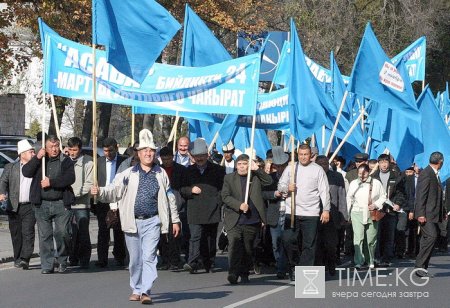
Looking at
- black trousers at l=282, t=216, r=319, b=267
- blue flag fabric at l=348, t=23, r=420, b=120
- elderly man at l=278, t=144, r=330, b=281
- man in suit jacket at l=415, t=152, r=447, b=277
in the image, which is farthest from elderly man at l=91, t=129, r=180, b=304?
blue flag fabric at l=348, t=23, r=420, b=120

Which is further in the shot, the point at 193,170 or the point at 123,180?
the point at 193,170

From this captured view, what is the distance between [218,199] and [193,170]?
52cm

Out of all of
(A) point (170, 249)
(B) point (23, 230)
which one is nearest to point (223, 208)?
(A) point (170, 249)

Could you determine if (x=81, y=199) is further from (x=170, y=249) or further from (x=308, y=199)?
(x=308, y=199)

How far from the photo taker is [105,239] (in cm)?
1634

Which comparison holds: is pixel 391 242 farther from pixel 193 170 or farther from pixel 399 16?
pixel 399 16

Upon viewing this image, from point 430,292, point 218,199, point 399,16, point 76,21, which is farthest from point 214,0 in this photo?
point 430,292

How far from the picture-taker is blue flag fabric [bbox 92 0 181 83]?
14547 millimetres

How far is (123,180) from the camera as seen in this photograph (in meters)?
12.2

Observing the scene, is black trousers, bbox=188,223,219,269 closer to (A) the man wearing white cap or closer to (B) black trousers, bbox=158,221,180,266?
(B) black trousers, bbox=158,221,180,266

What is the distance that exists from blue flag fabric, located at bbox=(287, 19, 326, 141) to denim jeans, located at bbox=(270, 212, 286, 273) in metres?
1.21

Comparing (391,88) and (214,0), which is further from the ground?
(214,0)

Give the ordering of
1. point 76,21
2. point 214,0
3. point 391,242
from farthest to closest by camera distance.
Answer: point 214,0
point 76,21
point 391,242

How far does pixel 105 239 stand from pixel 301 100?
3389 mm
